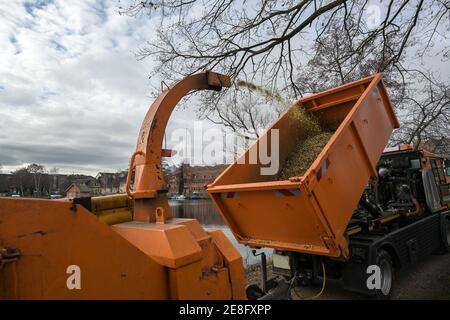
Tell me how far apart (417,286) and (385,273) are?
3.83 ft

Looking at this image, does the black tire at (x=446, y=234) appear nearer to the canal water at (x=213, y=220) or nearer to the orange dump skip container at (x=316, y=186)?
the orange dump skip container at (x=316, y=186)

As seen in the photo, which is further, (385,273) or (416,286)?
(416,286)

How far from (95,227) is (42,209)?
351 millimetres

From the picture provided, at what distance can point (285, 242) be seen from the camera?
178 inches

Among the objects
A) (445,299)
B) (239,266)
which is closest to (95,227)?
(239,266)

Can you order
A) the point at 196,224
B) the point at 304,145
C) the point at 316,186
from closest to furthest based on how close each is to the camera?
the point at 196,224
the point at 316,186
the point at 304,145

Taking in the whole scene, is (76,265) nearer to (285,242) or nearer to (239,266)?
(239,266)

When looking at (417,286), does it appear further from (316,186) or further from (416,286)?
(316,186)

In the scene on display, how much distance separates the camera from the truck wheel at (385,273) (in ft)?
17.8

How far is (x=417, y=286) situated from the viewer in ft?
20.2

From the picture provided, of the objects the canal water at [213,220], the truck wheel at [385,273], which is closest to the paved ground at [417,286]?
the truck wheel at [385,273]

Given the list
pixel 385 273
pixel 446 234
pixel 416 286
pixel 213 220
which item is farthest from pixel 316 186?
pixel 213 220

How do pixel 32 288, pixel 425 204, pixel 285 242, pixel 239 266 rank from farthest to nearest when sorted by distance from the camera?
1. pixel 425 204
2. pixel 285 242
3. pixel 239 266
4. pixel 32 288

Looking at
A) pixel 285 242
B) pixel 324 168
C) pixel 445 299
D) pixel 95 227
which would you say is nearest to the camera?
pixel 95 227
